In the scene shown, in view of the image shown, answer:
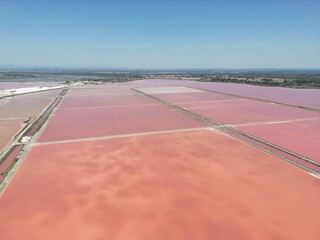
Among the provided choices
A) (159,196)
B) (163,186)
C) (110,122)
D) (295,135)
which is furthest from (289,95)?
(159,196)

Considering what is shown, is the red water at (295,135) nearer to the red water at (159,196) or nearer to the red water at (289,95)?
the red water at (159,196)

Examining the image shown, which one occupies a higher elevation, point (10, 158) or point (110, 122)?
point (10, 158)

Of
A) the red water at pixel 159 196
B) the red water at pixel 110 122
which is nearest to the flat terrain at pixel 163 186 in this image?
the red water at pixel 159 196

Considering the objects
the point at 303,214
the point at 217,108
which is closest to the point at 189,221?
the point at 303,214

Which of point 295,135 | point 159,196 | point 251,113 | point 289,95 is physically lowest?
point 289,95

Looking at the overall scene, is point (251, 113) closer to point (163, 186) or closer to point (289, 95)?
point (163, 186)

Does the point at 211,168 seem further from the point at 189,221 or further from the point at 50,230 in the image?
the point at 50,230

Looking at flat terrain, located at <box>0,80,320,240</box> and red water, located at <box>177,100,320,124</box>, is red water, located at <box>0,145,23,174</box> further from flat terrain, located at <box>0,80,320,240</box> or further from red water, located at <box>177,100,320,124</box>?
red water, located at <box>177,100,320,124</box>
